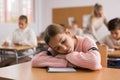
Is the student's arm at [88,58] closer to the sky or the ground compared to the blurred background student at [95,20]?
closer to the ground

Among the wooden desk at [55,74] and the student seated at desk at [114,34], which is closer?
the wooden desk at [55,74]

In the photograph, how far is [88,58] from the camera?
4.39 feet

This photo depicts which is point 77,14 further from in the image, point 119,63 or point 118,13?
point 119,63

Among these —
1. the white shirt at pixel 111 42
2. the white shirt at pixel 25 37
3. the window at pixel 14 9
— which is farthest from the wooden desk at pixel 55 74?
the window at pixel 14 9

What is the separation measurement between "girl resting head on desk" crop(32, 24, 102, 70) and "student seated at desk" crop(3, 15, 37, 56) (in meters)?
2.91

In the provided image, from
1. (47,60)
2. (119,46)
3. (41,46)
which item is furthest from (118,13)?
(47,60)

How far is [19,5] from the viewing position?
5910mm

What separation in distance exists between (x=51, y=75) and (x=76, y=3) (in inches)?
191

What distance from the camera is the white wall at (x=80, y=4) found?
533 centimetres

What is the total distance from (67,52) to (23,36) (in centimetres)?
316

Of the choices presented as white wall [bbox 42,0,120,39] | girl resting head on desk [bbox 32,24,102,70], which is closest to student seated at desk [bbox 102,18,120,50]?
girl resting head on desk [bbox 32,24,102,70]

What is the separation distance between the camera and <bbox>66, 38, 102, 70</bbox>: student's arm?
1.33 meters

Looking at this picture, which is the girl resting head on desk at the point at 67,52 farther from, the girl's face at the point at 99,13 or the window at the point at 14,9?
the window at the point at 14,9

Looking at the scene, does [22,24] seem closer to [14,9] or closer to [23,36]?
[23,36]
